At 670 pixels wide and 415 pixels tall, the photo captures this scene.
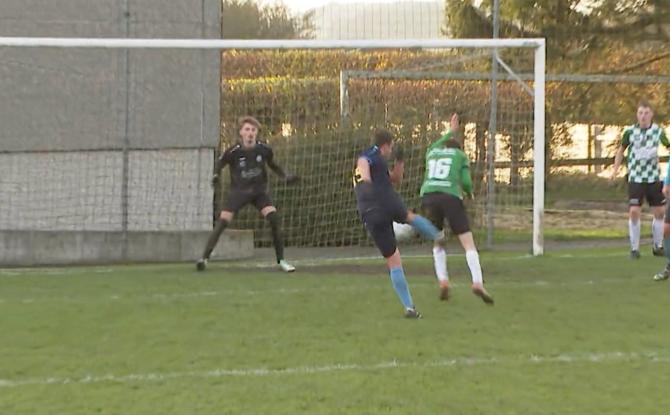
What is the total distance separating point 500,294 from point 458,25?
15749 mm

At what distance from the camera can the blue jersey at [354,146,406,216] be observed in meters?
9.00

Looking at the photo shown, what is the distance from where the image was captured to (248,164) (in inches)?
497

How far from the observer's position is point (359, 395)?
20.6ft

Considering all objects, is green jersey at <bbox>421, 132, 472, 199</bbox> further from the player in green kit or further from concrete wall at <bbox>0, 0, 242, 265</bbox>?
concrete wall at <bbox>0, 0, 242, 265</bbox>

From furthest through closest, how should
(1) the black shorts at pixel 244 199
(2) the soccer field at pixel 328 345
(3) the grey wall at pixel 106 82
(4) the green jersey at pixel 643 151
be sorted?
(3) the grey wall at pixel 106 82 → (4) the green jersey at pixel 643 151 → (1) the black shorts at pixel 244 199 → (2) the soccer field at pixel 328 345

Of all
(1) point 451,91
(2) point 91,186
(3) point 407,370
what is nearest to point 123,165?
(2) point 91,186

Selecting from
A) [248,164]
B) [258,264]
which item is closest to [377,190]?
[248,164]

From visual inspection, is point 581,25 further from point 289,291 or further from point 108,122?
point 289,291

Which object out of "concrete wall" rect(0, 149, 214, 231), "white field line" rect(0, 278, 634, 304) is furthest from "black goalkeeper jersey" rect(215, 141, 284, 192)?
"concrete wall" rect(0, 149, 214, 231)

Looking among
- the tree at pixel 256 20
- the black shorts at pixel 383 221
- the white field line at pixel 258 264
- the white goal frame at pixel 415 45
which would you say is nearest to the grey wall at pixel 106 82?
the white goal frame at pixel 415 45

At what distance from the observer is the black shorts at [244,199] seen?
12688 mm

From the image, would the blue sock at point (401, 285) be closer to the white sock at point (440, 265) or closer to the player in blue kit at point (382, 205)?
the player in blue kit at point (382, 205)

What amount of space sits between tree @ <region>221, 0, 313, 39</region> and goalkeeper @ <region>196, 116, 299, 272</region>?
24.2 m

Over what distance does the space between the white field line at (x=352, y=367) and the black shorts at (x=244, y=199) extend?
19.0ft
